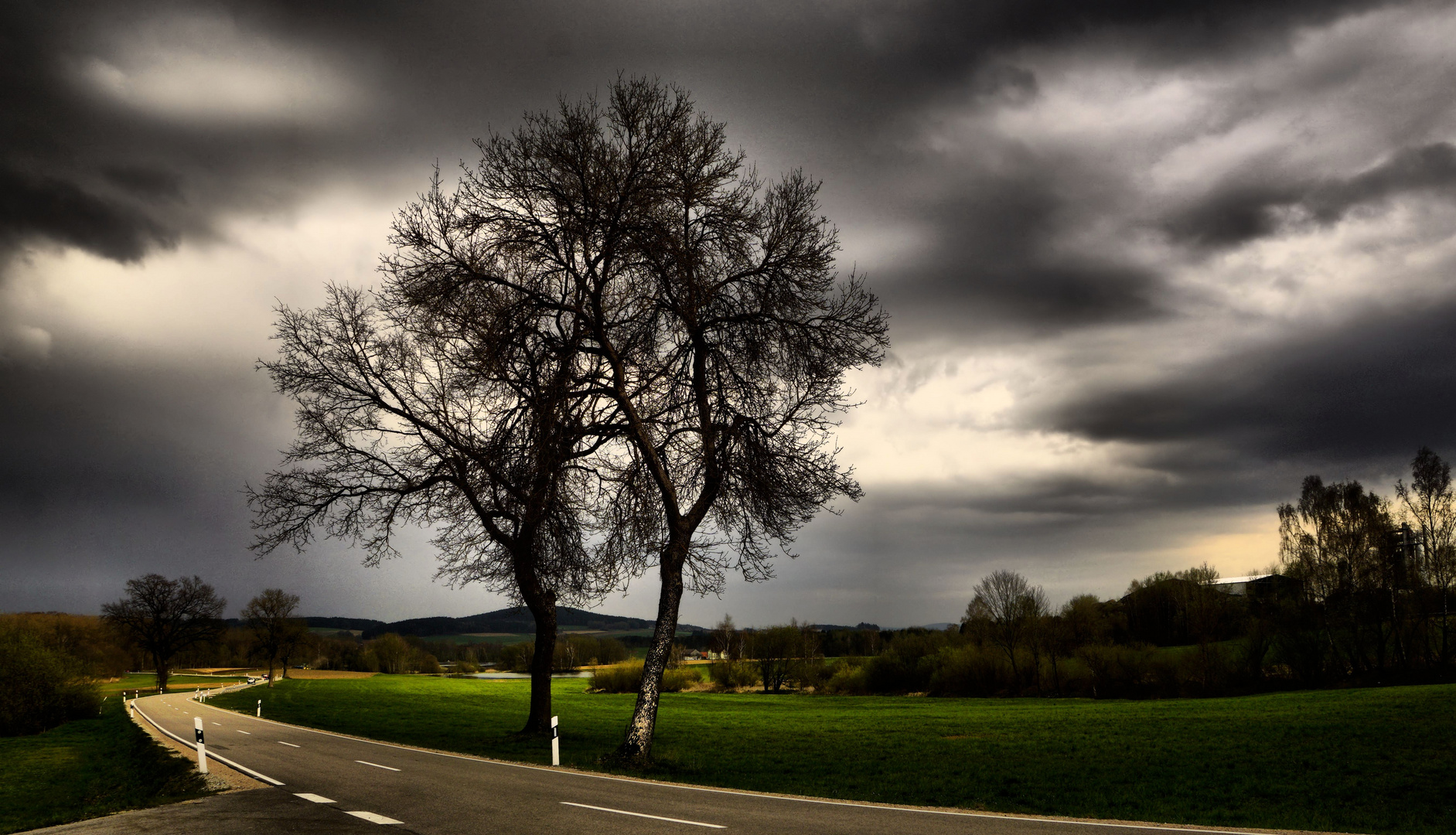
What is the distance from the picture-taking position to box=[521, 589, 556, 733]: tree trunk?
21.8m

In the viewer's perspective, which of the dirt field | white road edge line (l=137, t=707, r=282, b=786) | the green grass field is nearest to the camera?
the green grass field

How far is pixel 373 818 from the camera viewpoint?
33.3ft

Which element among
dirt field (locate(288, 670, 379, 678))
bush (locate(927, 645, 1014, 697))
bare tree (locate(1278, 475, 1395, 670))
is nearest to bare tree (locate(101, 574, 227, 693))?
dirt field (locate(288, 670, 379, 678))

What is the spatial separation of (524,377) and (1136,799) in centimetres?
1362

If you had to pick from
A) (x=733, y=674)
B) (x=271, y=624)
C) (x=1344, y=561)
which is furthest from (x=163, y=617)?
(x=1344, y=561)

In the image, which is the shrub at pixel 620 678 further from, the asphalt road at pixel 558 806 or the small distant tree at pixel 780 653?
the asphalt road at pixel 558 806

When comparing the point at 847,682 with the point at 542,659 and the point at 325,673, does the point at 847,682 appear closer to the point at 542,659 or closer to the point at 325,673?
the point at 542,659

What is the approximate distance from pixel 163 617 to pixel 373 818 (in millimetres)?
87842

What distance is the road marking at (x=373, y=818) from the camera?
9887mm

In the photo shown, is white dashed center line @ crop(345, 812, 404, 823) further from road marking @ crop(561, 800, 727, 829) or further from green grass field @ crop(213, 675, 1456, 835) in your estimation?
green grass field @ crop(213, 675, 1456, 835)

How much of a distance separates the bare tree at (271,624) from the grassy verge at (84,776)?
167 ft

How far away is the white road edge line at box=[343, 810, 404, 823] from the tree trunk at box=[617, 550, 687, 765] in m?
6.02

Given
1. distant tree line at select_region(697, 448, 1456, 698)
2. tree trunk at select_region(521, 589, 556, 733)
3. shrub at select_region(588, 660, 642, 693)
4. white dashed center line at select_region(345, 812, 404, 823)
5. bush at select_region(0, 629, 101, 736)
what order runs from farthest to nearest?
shrub at select_region(588, 660, 642, 693), distant tree line at select_region(697, 448, 1456, 698), bush at select_region(0, 629, 101, 736), tree trunk at select_region(521, 589, 556, 733), white dashed center line at select_region(345, 812, 404, 823)

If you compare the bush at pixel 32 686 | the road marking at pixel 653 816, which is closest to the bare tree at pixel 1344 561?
the road marking at pixel 653 816
